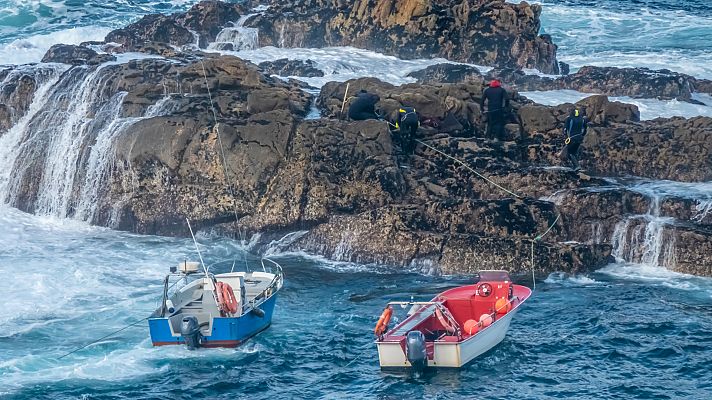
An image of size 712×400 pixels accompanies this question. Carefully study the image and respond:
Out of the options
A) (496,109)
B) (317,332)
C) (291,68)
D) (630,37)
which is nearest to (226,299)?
(317,332)

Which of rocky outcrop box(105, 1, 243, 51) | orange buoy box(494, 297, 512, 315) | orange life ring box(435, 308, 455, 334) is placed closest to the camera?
orange life ring box(435, 308, 455, 334)

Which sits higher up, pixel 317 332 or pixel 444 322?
pixel 444 322

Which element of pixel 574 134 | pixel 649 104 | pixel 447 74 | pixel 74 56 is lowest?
pixel 649 104

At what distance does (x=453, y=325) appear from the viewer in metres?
27.1

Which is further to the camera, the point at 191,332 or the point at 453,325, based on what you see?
the point at 453,325

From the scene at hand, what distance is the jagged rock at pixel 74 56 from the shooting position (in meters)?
46.6

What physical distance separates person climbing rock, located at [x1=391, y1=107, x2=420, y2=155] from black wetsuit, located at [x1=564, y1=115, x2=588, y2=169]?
5045mm

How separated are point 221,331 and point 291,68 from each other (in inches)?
927

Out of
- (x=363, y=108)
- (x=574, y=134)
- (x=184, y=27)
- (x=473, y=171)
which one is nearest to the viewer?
(x=473, y=171)

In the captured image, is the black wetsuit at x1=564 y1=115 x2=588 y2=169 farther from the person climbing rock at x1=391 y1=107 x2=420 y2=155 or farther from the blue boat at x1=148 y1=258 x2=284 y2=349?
the blue boat at x1=148 y1=258 x2=284 y2=349

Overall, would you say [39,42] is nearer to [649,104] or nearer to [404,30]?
[404,30]

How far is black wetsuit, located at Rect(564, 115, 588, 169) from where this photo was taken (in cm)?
3653

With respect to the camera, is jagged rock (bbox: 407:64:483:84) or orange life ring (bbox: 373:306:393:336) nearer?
orange life ring (bbox: 373:306:393:336)

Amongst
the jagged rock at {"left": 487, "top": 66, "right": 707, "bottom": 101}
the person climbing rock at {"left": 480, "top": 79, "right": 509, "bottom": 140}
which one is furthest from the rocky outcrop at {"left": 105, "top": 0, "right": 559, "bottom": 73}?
the person climbing rock at {"left": 480, "top": 79, "right": 509, "bottom": 140}
